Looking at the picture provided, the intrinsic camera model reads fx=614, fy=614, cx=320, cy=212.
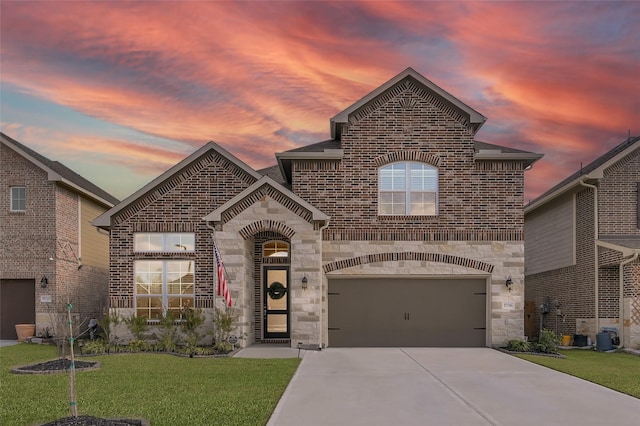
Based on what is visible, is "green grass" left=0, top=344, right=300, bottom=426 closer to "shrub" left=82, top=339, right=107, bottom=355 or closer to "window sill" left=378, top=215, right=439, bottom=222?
"shrub" left=82, top=339, right=107, bottom=355

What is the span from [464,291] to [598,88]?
856 centimetres

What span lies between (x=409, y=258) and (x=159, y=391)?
35.4 feet

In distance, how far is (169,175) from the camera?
20172mm

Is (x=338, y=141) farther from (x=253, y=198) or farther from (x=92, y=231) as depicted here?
(x=92, y=231)

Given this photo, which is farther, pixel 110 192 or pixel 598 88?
pixel 110 192

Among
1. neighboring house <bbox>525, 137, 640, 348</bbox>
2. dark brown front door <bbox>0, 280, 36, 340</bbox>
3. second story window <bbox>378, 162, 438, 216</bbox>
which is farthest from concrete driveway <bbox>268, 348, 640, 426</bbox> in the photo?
dark brown front door <bbox>0, 280, 36, 340</bbox>

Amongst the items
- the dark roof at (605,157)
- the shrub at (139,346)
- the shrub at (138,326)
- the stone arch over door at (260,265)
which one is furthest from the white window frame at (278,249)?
the dark roof at (605,157)

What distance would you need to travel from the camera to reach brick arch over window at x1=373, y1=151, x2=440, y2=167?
67.3ft

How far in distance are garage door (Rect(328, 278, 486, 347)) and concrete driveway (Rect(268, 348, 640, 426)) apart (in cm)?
385

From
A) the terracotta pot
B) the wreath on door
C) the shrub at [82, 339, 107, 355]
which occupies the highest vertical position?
the wreath on door

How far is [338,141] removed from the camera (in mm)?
21656

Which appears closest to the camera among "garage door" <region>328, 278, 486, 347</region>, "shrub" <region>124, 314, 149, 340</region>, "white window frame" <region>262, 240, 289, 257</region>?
"shrub" <region>124, 314, 149, 340</region>

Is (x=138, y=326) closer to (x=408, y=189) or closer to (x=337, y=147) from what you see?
(x=337, y=147)

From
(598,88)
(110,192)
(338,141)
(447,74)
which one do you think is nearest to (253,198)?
(338,141)
